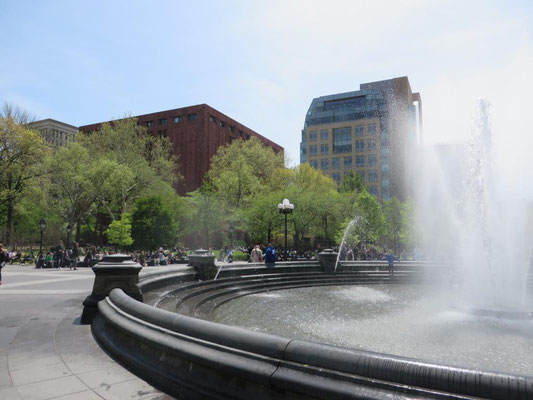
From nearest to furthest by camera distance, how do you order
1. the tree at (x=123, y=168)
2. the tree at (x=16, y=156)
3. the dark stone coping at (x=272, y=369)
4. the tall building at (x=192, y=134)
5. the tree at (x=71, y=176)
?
the dark stone coping at (x=272, y=369) → the tree at (x=16, y=156) → the tree at (x=71, y=176) → the tree at (x=123, y=168) → the tall building at (x=192, y=134)

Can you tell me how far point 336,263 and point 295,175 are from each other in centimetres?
3544

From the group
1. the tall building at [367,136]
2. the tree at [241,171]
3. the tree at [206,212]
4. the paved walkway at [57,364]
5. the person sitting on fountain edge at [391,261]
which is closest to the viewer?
the paved walkway at [57,364]

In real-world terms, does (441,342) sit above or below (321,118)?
below

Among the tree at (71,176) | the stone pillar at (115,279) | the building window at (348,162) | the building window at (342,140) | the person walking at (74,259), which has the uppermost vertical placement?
the building window at (342,140)

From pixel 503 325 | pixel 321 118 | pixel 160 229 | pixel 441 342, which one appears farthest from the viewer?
pixel 321 118

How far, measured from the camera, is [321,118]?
3489 inches

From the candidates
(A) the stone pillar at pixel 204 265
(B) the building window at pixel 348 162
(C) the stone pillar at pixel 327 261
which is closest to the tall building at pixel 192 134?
(B) the building window at pixel 348 162

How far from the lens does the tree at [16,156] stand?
33.8 metres

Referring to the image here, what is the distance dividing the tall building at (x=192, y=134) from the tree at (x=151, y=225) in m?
16.2

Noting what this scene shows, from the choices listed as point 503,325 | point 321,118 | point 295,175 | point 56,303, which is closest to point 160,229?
point 295,175

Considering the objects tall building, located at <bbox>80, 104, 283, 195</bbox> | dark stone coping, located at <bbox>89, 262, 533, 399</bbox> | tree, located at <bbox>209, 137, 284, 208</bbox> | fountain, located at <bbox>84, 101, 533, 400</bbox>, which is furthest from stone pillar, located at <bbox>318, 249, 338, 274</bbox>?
tall building, located at <bbox>80, 104, 283, 195</bbox>

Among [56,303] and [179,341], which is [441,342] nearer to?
[179,341]

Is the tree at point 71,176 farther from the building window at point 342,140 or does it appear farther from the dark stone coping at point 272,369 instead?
the building window at point 342,140

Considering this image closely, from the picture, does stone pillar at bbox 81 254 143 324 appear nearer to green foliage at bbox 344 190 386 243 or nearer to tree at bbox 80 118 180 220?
tree at bbox 80 118 180 220
